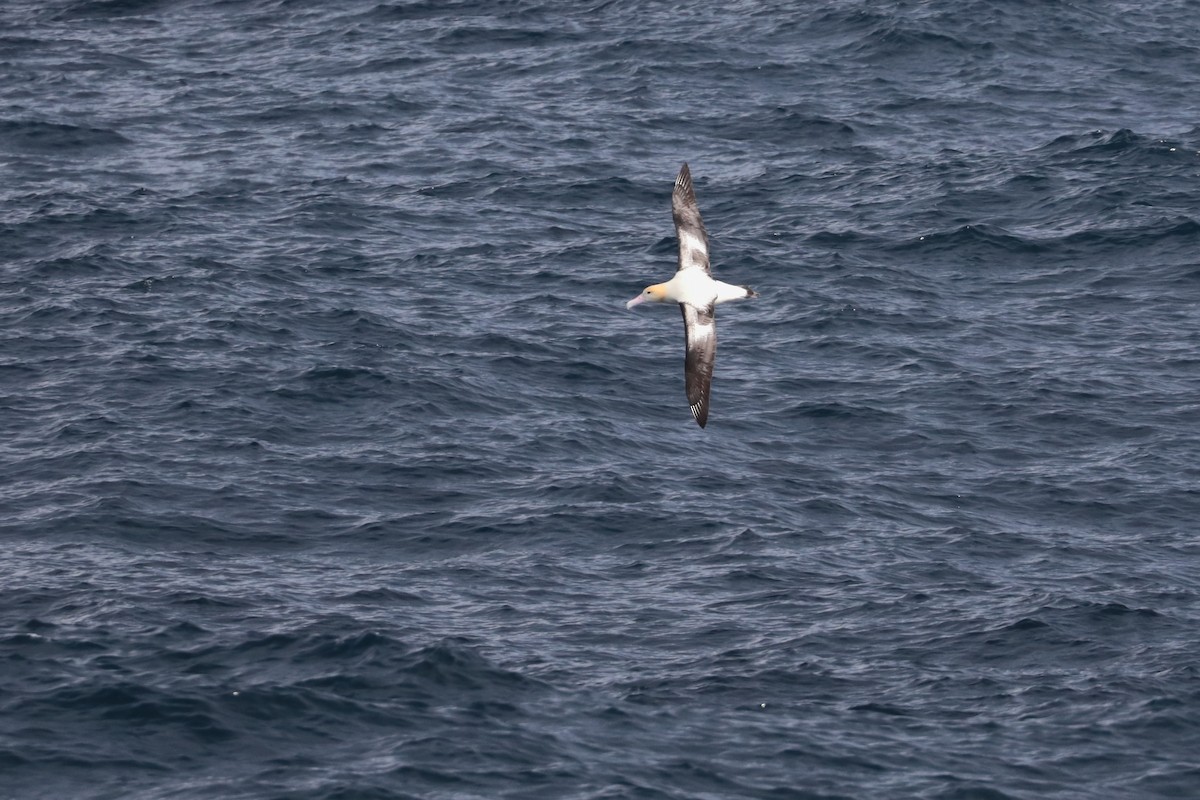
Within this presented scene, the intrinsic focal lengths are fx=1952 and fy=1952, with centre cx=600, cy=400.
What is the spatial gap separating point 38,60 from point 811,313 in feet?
114

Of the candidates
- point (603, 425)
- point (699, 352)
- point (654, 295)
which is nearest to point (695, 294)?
point (699, 352)

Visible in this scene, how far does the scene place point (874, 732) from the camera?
32781 millimetres

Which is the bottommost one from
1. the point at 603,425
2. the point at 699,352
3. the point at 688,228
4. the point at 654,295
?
the point at 603,425

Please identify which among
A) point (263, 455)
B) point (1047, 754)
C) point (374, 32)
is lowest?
point (1047, 754)

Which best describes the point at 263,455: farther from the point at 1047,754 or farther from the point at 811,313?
the point at 1047,754

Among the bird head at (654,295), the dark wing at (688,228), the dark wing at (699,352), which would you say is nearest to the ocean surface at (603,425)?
the dark wing at (699,352)

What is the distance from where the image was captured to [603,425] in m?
43.0

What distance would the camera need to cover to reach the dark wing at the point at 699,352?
29.8 metres

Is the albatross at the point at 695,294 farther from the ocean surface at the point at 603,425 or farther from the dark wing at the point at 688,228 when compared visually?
the ocean surface at the point at 603,425

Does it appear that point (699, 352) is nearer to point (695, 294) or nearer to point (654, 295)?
point (695, 294)

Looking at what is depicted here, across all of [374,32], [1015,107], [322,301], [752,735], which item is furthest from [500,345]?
[374,32]

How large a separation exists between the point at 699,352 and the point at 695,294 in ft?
3.32

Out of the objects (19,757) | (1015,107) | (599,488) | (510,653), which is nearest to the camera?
(19,757)

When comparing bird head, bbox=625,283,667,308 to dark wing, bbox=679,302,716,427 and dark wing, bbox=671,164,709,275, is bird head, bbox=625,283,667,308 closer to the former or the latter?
dark wing, bbox=671,164,709,275
